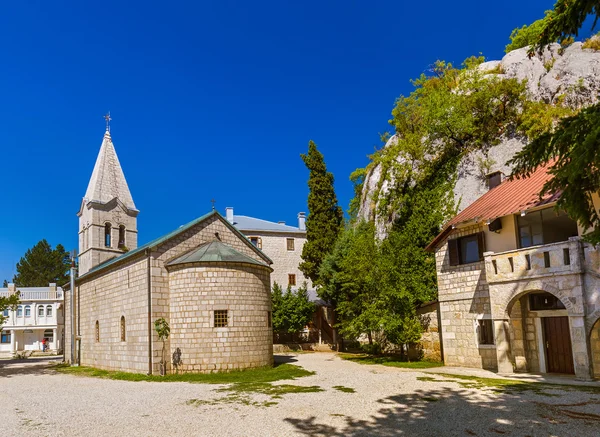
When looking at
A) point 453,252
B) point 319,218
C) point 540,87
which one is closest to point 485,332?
point 453,252

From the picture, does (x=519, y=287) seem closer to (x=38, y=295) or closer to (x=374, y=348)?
(x=374, y=348)

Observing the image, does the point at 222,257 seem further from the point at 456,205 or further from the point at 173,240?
the point at 456,205

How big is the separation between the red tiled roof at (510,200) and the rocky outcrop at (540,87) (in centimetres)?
713

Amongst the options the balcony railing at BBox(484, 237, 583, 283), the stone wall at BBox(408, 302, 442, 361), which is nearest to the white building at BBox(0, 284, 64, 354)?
the stone wall at BBox(408, 302, 442, 361)

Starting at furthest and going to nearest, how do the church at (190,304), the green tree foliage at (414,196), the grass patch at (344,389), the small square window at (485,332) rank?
the green tree foliage at (414,196) → the church at (190,304) → the small square window at (485,332) → the grass patch at (344,389)

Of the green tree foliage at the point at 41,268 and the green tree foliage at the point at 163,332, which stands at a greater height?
the green tree foliage at the point at 41,268

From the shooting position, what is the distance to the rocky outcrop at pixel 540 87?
92.8ft

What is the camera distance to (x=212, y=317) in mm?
20781

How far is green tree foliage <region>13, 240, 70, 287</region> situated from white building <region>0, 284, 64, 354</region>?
69.5 feet

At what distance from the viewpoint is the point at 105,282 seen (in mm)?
26156

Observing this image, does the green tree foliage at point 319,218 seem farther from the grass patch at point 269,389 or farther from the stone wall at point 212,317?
the grass patch at point 269,389

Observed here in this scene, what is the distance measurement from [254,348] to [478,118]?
2074cm

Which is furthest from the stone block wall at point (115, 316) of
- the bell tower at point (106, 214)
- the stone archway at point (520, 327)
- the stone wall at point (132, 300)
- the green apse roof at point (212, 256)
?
the stone archway at point (520, 327)

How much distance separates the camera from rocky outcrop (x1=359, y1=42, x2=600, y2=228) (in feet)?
92.8
